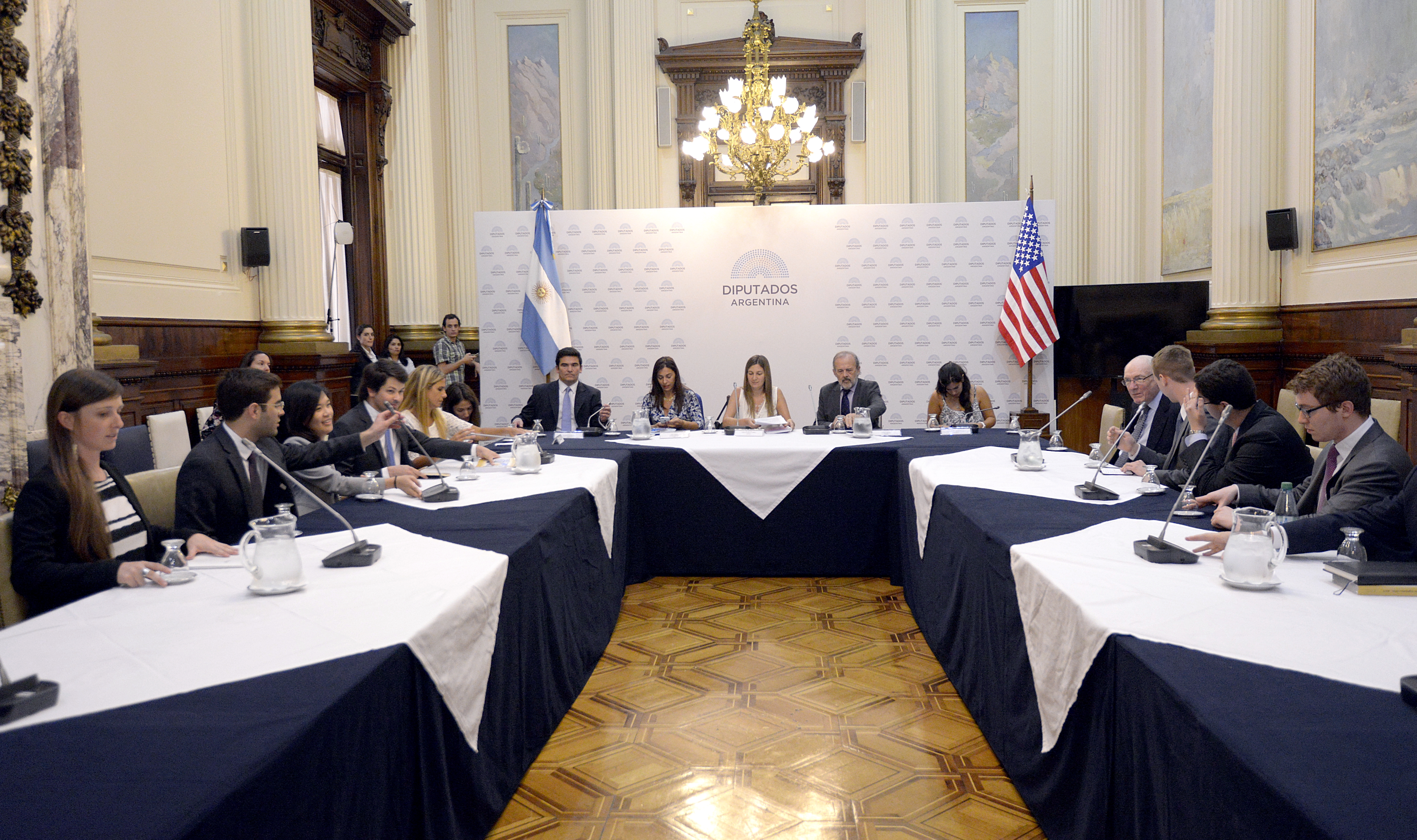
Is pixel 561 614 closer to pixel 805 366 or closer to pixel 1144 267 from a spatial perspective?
pixel 805 366

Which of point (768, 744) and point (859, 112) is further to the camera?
point (859, 112)

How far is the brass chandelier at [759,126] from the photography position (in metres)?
7.75

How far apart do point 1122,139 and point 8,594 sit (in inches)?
338

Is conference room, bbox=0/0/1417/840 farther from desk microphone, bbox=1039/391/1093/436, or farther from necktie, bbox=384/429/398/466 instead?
desk microphone, bbox=1039/391/1093/436

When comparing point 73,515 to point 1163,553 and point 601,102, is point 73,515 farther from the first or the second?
point 601,102

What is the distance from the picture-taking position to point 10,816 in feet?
3.51

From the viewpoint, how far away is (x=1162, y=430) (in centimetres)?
399

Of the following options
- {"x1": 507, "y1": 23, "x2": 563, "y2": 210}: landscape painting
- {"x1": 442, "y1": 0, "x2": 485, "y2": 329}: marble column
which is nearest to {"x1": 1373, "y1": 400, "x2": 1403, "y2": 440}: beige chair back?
{"x1": 507, "y1": 23, "x2": 563, "y2": 210}: landscape painting

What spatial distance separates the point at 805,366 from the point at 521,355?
2377mm

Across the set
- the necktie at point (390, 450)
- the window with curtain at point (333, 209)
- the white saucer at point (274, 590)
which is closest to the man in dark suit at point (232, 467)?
the white saucer at point (274, 590)

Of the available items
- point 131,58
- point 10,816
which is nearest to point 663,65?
point 131,58

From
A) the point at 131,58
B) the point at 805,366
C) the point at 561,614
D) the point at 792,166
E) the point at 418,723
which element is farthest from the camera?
the point at 792,166

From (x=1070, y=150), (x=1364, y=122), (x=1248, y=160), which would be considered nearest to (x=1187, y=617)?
(x=1364, y=122)

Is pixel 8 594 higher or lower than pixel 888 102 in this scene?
lower
